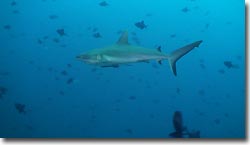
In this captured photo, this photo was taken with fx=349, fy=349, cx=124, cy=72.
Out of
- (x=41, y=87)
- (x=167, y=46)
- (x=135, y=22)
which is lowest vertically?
(x=41, y=87)

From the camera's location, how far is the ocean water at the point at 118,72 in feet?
6.42

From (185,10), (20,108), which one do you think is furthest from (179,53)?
(20,108)

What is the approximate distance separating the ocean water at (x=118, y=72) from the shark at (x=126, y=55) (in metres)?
0.04

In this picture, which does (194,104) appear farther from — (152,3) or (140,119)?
(152,3)

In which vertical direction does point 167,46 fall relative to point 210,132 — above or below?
above

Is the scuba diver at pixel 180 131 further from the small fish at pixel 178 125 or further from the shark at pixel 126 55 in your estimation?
the shark at pixel 126 55

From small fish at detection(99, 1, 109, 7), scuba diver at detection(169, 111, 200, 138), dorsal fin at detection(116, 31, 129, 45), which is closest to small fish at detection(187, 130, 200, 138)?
scuba diver at detection(169, 111, 200, 138)

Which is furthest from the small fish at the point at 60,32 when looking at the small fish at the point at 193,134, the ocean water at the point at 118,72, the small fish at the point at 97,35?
the small fish at the point at 193,134

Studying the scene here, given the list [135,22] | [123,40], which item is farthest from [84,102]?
[135,22]

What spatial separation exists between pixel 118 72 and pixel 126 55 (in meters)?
0.12

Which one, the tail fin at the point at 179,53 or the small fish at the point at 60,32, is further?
the small fish at the point at 60,32

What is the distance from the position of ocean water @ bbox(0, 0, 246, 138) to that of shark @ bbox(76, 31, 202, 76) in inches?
1.5

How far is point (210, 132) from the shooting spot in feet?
6.41

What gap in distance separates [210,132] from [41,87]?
3.27 feet
